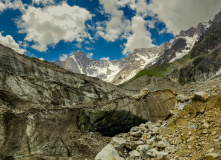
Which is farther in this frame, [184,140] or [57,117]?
[57,117]

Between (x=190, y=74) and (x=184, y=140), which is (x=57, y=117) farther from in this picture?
(x=190, y=74)

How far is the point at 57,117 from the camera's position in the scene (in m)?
13.7

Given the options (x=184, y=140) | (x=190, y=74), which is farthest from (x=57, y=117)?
Answer: (x=190, y=74)

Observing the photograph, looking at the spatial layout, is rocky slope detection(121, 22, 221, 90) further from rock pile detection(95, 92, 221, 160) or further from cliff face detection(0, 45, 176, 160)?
rock pile detection(95, 92, 221, 160)

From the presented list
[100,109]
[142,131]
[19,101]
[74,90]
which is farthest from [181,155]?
[74,90]

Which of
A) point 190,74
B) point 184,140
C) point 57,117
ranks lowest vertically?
point 184,140

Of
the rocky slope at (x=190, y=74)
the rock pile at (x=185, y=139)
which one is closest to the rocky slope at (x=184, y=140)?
the rock pile at (x=185, y=139)

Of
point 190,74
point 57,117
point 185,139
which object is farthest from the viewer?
point 190,74

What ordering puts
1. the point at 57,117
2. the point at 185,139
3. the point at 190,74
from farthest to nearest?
the point at 190,74 → the point at 57,117 → the point at 185,139

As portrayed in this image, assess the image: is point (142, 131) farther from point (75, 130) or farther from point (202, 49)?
point (202, 49)

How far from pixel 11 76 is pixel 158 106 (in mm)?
23642

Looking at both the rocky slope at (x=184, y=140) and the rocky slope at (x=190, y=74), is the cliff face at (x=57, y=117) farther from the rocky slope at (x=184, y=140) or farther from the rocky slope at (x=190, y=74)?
the rocky slope at (x=190, y=74)

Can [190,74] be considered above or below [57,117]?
above

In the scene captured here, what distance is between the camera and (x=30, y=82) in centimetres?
2395
